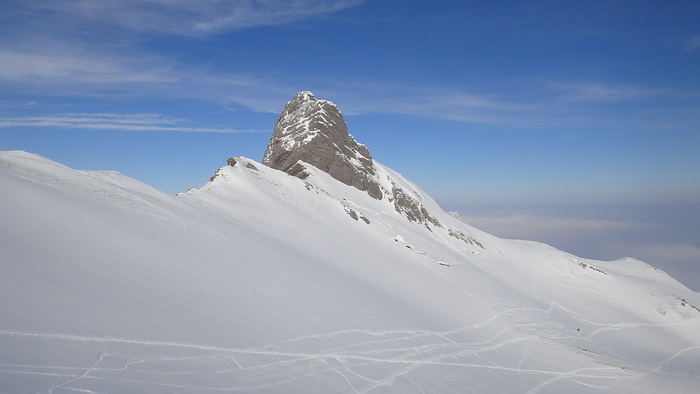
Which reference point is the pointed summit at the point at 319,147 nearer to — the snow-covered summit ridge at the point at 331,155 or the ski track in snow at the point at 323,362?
the snow-covered summit ridge at the point at 331,155

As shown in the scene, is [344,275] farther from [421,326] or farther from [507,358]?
[507,358]

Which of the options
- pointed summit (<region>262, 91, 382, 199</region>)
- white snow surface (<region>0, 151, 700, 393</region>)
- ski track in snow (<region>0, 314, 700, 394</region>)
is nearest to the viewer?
ski track in snow (<region>0, 314, 700, 394</region>)

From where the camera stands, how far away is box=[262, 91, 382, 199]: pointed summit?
4766cm

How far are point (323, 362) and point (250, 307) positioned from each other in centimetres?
310

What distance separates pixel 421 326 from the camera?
17.9 m

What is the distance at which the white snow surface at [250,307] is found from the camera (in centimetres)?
811

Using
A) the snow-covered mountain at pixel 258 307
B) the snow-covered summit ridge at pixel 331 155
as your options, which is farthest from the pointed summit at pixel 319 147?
the snow-covered mountain at pixel 258 307

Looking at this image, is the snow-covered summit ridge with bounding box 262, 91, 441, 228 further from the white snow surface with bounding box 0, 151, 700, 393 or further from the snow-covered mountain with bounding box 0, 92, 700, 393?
the white snow surface with bounding box 0, 151, 700, 393

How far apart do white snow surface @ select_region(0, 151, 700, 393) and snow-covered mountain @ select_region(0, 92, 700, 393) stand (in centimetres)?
6

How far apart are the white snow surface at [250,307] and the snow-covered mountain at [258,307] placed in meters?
0.06

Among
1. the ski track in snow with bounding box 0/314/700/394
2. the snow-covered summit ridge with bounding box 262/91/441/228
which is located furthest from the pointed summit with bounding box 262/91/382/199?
the ski track in snow with bounding box 0/314/700/394

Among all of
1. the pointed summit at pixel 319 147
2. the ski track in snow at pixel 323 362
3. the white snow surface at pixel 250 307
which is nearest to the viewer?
the ski track in snow at pixel 323 362

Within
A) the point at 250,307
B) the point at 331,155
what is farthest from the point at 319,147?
the point at 250,307

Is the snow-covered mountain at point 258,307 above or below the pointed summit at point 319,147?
below
